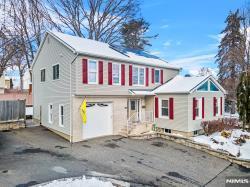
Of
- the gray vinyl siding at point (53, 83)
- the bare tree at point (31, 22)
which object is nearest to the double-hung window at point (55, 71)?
the gray vinyl siding at point (53, 83)

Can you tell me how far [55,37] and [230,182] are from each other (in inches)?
517

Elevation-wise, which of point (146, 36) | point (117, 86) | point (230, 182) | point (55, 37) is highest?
point (146, 36)

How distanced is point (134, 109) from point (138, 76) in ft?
8.73

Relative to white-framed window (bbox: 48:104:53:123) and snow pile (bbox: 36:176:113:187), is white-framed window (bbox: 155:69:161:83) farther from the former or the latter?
snow pile (bbox: 36:176:113:187)

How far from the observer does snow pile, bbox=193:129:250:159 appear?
1059 centimetres

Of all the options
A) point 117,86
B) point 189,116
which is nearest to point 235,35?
point 189,116

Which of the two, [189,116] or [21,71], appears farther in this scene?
[21,71]

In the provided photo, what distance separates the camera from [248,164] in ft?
31.3

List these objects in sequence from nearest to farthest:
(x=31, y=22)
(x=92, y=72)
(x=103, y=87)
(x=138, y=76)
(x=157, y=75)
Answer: (x=92, y=72)
(x=103, y=87)
(x=138, y=76)
(x=157, y=75)
(x=31, y=22)

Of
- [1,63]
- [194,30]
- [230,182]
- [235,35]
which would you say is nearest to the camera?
[230,182]

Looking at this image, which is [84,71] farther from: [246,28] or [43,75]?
[246,28]

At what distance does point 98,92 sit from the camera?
1284 cm

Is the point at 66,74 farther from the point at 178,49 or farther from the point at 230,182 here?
the point at 178,49

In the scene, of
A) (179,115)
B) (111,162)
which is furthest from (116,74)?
(111,162)
